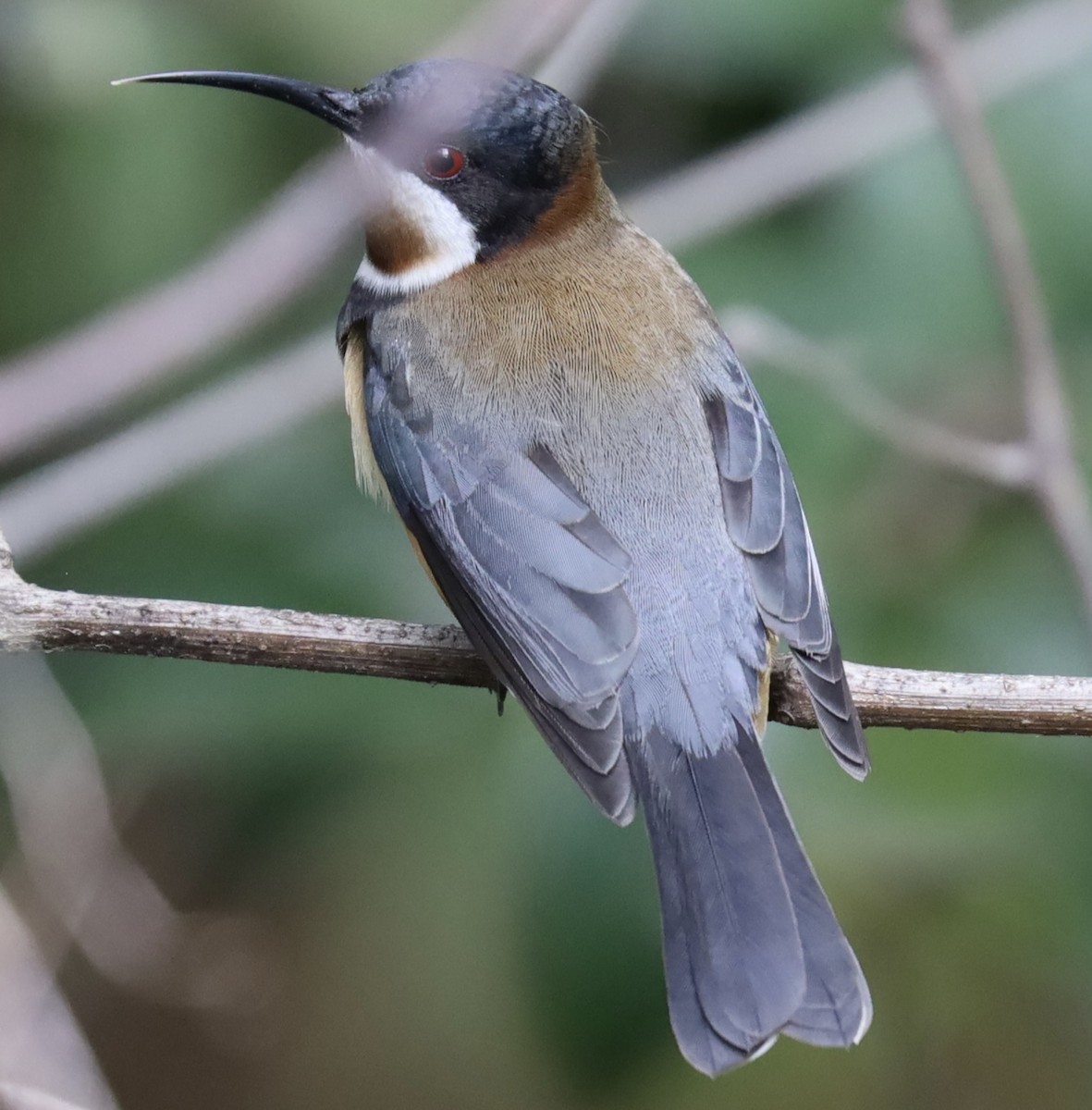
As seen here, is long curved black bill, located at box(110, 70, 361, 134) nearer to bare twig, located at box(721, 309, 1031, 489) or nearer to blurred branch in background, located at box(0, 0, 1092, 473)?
blurred branch in background, located at box(0, 0, 1092, 473)

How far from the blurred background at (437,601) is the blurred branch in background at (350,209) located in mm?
17

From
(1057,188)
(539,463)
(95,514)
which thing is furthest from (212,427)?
(1057,188)

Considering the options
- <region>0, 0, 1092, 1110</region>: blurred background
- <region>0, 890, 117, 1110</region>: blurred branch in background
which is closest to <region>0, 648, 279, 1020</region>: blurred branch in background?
<region>0, 0, 1092, 1110</region>: blurred background

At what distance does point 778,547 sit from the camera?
3977 mm

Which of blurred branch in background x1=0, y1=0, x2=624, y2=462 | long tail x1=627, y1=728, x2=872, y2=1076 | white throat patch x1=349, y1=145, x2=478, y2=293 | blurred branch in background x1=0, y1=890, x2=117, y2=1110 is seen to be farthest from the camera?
white throat patch x1=349, y1=145, x2=478, y2=293

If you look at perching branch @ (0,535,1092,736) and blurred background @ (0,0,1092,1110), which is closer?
perching branch @ (0,535,1092,736)

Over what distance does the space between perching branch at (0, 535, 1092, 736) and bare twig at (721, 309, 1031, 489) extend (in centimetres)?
108

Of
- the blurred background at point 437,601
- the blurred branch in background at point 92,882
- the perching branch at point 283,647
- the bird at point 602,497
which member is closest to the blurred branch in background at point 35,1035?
the blurred background at point 437,601

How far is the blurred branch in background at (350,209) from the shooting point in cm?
372

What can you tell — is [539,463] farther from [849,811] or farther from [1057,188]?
[1057,188]

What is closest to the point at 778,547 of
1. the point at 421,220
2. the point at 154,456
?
the point at 421,220

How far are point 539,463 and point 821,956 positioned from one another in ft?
4.15

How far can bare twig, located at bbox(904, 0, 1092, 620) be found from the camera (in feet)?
13.5

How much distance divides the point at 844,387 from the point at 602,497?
1.20 metres
